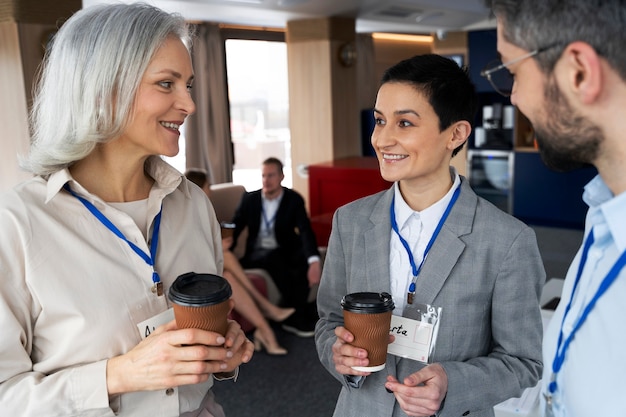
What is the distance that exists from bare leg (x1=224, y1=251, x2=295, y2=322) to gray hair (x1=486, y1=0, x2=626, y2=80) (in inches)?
142

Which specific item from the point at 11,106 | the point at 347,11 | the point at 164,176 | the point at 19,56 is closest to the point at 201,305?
the point at 164,176

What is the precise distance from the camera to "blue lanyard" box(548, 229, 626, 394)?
867 millimetres

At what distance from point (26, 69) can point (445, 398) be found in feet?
13.6

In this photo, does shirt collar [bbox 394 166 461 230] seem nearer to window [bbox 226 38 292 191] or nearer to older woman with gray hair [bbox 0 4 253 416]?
older woman with gray hair [bbox 0 4 253 416]

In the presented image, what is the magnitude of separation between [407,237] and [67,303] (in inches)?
34.4

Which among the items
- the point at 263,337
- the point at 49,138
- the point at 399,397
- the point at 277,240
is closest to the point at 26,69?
the point at 277,240

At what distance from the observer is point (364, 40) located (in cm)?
1117

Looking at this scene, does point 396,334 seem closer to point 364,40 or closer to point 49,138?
point 49,138

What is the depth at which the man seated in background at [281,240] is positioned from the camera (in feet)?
15.5

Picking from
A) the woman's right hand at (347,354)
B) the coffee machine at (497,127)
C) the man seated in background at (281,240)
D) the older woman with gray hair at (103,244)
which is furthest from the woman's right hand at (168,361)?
the coffee machine at (497,127)

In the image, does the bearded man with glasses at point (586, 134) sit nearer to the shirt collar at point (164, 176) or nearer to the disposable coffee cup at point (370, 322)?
the disposable coffee cup at point (370, 322)

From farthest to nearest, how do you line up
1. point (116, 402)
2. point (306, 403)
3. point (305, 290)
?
point (305, 290), point (306, 403), point (116, 402)

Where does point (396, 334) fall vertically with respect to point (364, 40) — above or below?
below

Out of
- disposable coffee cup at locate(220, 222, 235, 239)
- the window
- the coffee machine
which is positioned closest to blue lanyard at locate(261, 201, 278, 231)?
disposable coffee cup at locate(220, 222, 235, 239)
